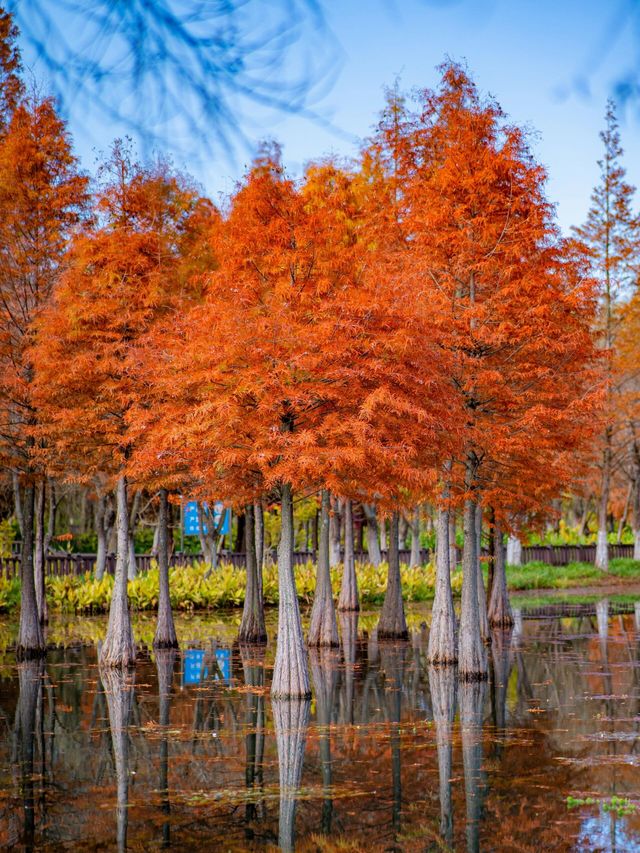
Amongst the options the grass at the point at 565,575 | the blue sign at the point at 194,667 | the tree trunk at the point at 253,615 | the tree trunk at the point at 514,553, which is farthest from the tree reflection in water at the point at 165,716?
the tree trunk at the point at 514,553

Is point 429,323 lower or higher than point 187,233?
lower

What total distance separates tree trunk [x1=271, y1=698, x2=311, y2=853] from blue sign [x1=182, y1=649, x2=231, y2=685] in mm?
3137

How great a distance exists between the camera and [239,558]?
149 ft

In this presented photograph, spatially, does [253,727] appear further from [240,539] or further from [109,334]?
[240,539]

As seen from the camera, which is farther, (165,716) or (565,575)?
(565,575)

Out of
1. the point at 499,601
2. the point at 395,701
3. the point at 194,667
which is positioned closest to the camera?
the point at 395,701

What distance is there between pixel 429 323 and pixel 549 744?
332 inches

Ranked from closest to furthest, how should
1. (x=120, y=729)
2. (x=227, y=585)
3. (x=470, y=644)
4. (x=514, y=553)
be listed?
(x=120, y=729) < (x=470, y=644) < (x=227, y=585) < (x=514, y=553)

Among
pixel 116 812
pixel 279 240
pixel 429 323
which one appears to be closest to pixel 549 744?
pixel 116 812

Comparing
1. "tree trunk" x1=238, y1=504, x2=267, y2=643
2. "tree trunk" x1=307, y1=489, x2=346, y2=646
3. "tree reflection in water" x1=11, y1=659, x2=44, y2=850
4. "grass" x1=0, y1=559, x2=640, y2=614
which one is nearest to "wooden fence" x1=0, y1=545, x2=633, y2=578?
"grass" x1=0, y1=559, x2=640, y2=614

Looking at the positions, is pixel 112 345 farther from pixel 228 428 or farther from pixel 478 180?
pixel 478 180

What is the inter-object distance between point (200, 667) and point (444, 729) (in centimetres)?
873

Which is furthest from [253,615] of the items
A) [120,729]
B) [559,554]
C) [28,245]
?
[559,554]

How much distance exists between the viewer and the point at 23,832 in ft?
29.3
